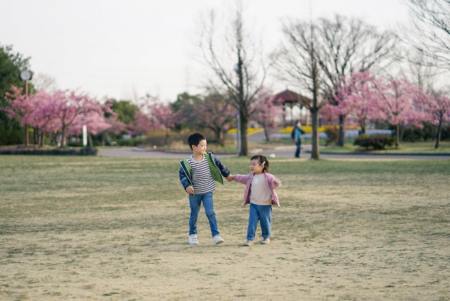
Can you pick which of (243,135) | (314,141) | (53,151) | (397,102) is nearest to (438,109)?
(397,102)

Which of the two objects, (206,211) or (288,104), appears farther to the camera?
(288,104)

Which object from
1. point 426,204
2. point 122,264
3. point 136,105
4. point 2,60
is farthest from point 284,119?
point 122,264

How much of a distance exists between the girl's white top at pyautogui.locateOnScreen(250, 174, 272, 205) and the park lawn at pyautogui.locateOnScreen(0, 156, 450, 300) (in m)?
0.55

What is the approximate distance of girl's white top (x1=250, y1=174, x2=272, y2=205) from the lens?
8.70 meters

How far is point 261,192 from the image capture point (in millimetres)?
8703

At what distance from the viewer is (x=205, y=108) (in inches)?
2532

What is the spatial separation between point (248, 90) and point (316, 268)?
113 feet

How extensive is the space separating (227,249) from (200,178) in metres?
0.99

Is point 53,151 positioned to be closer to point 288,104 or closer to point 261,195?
point 261,195

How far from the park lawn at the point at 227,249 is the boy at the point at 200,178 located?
0.26 m

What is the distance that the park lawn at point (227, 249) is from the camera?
19.7 feet

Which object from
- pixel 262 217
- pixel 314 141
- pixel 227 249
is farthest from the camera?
pixel 314 141

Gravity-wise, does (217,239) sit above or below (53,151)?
below

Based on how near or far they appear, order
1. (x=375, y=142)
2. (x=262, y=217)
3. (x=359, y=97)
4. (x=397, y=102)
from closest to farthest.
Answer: (x=262, y=217)
(x=375, y=142)
(x=397, y=102)
(x=359, y=97)
